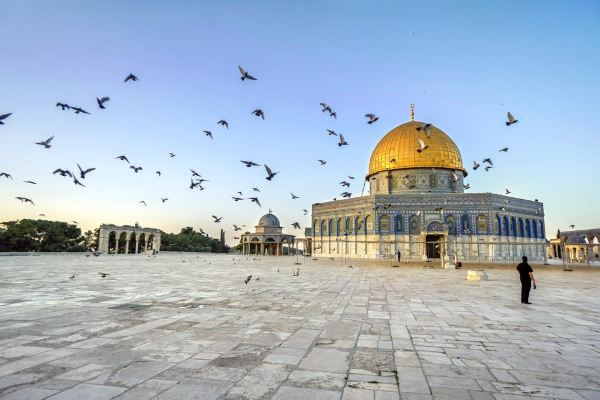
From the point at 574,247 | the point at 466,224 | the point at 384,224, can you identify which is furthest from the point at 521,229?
the point at 574,247

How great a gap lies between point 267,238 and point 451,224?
35.0 meters

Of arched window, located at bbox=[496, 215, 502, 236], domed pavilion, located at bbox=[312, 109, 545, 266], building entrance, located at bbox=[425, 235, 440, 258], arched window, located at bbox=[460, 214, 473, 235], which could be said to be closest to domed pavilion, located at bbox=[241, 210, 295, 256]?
domed pavilion, located at bbox=[312, 109, 545, 266]

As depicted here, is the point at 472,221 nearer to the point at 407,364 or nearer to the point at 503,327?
the point at 503,327

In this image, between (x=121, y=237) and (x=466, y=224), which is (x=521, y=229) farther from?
(x=121, y=237)

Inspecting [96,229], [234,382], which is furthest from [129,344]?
[96,229]

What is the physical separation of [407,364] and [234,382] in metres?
1.96

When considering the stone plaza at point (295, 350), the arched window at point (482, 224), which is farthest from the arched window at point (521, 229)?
the stone plaza at point (295, 350)

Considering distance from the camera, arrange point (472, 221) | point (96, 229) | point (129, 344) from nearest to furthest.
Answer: point (129, 344) → point (472, 221) → point (96, 229)

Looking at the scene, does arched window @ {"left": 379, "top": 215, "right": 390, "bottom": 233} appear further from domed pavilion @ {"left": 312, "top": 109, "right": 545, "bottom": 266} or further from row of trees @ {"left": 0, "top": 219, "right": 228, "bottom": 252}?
row of trees @ {"left": 0, "top": 219, "right": 228, "bottom": 252}

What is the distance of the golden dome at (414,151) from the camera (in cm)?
3953

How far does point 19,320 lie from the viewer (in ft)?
19.5

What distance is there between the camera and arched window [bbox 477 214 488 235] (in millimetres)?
35844

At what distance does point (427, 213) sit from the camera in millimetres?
36812

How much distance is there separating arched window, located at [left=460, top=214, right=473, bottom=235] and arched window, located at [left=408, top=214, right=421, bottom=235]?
438 centimetres
